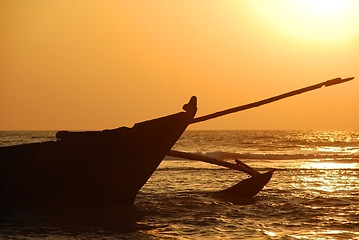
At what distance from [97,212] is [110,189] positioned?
807 millimetres

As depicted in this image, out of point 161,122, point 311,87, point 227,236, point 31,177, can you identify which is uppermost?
point 311,87

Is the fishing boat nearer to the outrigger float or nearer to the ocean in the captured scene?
the outrigger float

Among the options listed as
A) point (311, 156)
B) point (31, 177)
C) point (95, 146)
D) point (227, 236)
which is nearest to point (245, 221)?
point (227, 236)

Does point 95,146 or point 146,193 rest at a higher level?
point 95,146

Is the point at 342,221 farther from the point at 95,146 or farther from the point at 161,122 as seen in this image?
the point at 95,146

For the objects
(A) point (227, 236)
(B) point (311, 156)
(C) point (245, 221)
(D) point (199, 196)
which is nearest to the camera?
(A) point (227, 236)

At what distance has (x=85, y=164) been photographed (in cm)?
1516

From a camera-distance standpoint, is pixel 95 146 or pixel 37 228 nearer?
pixel 37 228

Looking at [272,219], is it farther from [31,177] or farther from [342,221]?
[31,177]

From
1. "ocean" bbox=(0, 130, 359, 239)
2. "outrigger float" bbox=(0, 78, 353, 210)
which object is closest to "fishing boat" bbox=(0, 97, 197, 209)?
"outrigger float" bbox=(0, 78, 353, 210)

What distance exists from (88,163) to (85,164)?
3.2 inches

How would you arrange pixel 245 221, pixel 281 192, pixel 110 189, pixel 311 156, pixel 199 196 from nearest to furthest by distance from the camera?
1. pixel 245 221
2. pixel 110 189
3. pixel 199 196
4. pixel 281 192
5. pixel 311 156

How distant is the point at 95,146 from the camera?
591 inches

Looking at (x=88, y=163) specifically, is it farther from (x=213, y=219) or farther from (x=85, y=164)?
(x=213, y=219)
